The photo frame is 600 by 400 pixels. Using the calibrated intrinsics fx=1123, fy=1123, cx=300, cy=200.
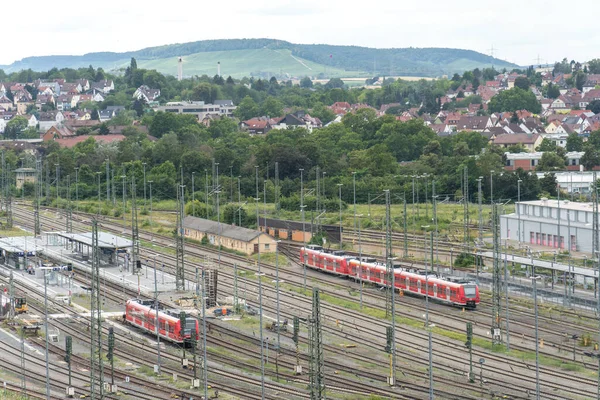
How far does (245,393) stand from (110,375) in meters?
7.05

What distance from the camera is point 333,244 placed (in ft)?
278

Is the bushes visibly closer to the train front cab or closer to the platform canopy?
the platform canopy

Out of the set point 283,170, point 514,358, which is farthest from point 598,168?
point 514,358

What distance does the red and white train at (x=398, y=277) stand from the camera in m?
61.6

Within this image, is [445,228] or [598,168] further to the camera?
[598,168]

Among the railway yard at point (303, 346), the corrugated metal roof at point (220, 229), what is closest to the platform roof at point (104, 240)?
the railway yard at point (303, 346)

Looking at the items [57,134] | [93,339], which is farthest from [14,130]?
[93,339]

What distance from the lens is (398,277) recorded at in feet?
219

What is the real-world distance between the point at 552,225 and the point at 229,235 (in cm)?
2398

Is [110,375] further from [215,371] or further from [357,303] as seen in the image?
[357,303]

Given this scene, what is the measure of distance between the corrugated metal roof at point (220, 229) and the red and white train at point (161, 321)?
22.9 meters

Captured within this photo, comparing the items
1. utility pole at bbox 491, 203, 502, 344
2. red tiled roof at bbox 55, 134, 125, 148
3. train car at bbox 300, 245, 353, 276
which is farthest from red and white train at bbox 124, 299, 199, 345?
red tiled roof at bbox 55, 134, 125, 148

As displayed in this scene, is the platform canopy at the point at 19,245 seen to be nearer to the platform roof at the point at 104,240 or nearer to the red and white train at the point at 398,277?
the platform roof at the point at 104,240

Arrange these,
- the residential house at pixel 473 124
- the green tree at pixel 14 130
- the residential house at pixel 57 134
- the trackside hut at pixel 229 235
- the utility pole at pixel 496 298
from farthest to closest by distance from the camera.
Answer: the green tree at pixel 14 130, the residential house at pixel 473 124, the residential house at pixel 57 134, the trackside hut at pixel 229 235, the utility pole at pixel 496 298
